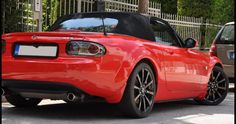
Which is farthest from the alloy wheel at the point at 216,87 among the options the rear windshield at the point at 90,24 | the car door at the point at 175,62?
the rear windshield at the point at 90,24

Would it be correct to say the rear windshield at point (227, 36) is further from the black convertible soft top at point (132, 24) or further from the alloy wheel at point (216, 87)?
the black convertible soft top at point (132, 24)

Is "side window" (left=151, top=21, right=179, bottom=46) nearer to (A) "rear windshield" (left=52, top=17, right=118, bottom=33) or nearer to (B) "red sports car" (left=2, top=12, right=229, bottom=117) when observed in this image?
(B) "red sports car" (left=2, top=12, right=229, bottom=117)

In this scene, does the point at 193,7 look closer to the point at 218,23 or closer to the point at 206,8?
the point at 206,8

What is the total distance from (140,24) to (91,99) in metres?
1.50

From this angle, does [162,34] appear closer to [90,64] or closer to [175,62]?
[175,62]

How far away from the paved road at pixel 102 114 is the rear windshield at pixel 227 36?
10.5ft

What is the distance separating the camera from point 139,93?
21.8 ft

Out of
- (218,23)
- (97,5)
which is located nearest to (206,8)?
(218,23)

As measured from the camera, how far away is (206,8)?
85.7 feet

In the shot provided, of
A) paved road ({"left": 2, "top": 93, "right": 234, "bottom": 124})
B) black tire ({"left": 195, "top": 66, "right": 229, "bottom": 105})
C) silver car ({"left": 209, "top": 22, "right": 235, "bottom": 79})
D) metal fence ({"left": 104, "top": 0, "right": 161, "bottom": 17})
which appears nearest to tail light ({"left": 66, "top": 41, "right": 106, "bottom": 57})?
paved road ({"left": 2, "top": 93, "right": 234, "bottom": 124})

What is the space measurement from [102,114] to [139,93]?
2.06 ft

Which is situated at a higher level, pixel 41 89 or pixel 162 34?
pixel 162 34

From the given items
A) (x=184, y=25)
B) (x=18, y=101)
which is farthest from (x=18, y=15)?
(x=184, y=25)

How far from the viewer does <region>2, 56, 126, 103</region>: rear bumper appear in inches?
237
